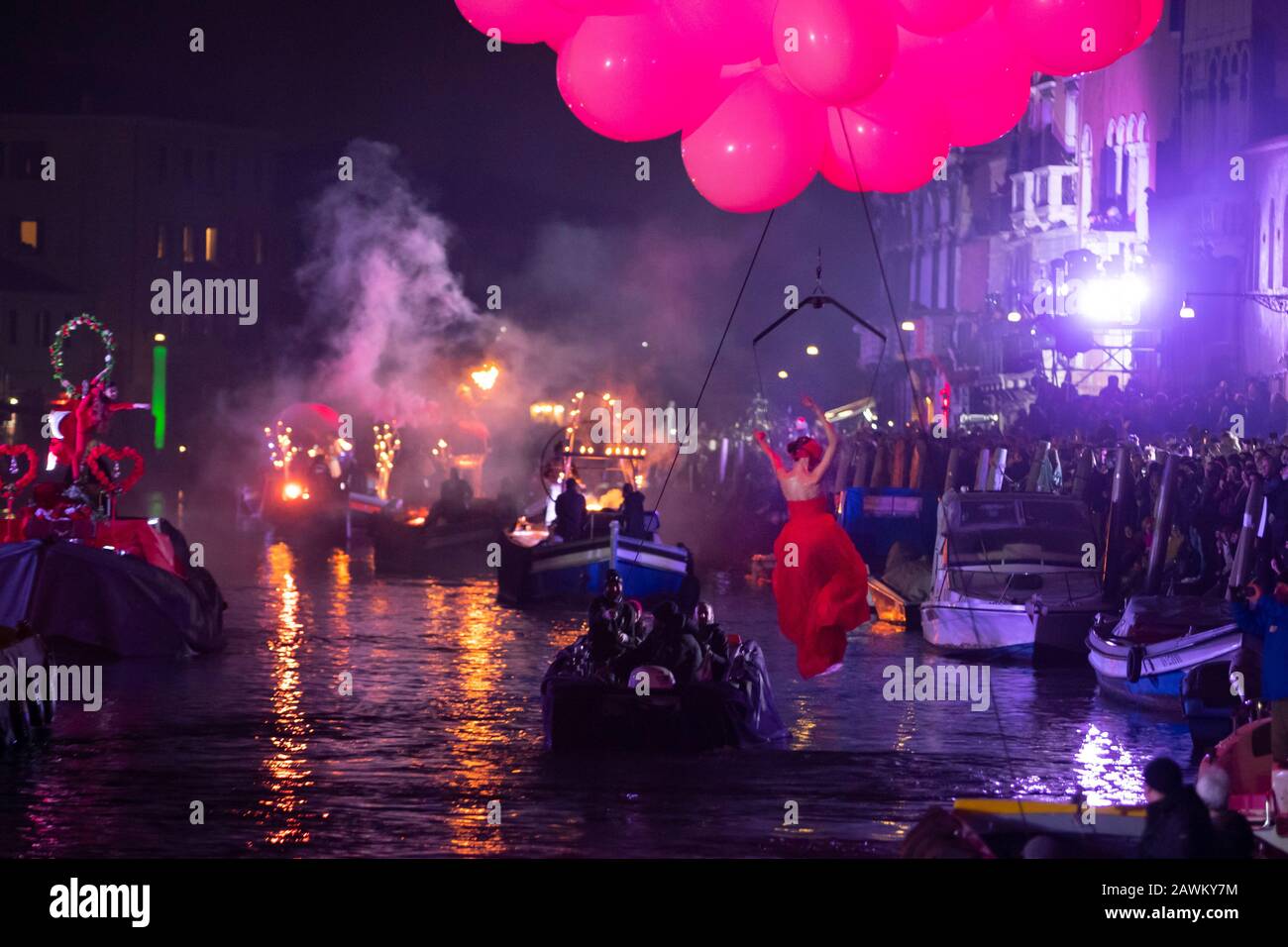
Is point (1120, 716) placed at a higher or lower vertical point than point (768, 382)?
lower

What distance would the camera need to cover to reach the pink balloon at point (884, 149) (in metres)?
10.4

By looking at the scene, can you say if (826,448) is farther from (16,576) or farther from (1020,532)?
(1020,532)

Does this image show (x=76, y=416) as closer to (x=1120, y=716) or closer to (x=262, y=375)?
(x=1120, y=716)

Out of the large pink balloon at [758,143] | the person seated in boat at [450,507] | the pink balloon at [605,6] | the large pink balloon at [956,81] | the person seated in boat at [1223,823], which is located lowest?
the person seated in boat at [1223,823]

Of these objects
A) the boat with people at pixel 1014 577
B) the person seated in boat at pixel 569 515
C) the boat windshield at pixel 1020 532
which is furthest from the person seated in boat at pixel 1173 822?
the person seated in boat at pixel 569 515

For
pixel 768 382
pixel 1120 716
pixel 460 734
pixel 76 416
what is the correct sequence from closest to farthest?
pixel 460 734
pixel 1120 716
pixel 76 416
pixel 768 382

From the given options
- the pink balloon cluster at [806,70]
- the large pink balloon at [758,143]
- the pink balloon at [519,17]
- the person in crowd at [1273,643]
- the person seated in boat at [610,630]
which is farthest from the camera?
the person seated in boat at [610,630]

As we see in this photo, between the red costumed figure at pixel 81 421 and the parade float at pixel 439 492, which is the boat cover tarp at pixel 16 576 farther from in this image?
the parade float at pixel 439 492

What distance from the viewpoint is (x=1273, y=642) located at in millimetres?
12805

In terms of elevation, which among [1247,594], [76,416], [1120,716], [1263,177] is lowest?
[1120,716]

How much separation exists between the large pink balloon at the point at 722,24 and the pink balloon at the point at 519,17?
61cm
